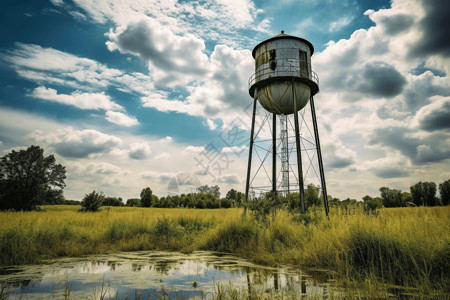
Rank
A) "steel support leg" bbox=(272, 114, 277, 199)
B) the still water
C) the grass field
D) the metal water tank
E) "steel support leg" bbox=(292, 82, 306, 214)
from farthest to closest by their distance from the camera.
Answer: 1. "steel support leg" bbox=(272, 114, 277, 199)
2. the metal water tank
3. "steel support leg" bbox=(292, 82, 306, 214)
4. the grass field
5. the still water

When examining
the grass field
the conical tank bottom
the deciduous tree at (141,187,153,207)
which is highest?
the conical tank bottom

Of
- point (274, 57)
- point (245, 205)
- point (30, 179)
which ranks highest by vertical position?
point (274, 57)

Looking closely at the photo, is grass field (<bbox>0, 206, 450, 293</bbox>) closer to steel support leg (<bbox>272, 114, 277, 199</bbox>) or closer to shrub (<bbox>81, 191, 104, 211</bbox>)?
steel support leg (<bbox>272, 114, 277, 199</bbox>)

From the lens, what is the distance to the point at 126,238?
Result: 9.88 m

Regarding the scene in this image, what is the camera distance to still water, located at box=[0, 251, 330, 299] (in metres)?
4.06

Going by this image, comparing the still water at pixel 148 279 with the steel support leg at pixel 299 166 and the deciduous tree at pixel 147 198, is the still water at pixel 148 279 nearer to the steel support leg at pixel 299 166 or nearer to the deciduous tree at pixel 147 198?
the steel support leg at pixel 299 166

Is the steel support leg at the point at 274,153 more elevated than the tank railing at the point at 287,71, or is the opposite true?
the tank railing at the point at 287,71

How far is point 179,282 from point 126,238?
5978mm

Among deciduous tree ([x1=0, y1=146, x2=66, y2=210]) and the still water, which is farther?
deciduous tree ([x1=0, y1=146, x2=66, y2=210])

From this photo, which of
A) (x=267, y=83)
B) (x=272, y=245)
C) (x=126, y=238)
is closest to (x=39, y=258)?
(x=126, y=238)

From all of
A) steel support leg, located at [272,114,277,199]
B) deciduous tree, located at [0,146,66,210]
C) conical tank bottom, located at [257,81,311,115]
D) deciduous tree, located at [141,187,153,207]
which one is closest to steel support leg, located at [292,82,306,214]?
conical tank bottom, located at [257,81,311,115]

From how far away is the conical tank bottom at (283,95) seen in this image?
1430 cm

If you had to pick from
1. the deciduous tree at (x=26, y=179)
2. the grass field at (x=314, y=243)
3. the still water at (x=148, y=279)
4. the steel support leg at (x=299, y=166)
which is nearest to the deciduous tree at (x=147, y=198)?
the deciduous tree at (x=26, y=179)

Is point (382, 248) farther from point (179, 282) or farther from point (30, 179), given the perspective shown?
point (30, 179)
